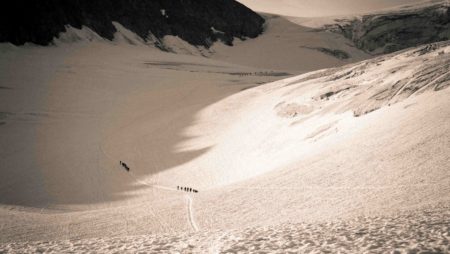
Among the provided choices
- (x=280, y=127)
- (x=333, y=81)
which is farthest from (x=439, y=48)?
(x=280, y=127)

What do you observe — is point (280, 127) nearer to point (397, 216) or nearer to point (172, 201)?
point (172, 201)

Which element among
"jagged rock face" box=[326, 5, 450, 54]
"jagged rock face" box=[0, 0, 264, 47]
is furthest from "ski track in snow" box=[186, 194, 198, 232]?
"jagged rock face" box=[326, 5, 450, 54]

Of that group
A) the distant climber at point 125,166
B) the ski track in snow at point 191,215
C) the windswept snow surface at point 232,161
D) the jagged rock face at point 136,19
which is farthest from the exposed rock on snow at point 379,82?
the jagged rock face at point 136,19

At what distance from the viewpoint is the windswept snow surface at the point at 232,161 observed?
22.2 ft

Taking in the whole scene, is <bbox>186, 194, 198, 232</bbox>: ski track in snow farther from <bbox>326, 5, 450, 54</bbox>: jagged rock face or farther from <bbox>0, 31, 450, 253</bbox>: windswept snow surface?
<bbox>326, 5, 450, 54</bbox>: jagged rock face

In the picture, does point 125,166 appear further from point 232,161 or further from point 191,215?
point 191,215

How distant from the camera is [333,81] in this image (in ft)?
72.2

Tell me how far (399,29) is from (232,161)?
1783 inches

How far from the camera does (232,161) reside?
17.2 metres

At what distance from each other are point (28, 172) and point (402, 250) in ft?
51.2

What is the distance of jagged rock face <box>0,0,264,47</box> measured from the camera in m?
39.8

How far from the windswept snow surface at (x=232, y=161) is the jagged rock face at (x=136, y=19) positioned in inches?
291

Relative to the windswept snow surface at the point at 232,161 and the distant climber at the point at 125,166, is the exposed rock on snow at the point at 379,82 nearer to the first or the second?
the windswept snow surface at the point at 232,161

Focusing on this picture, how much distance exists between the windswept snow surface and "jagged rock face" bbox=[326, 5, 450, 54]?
27755 millimetres
